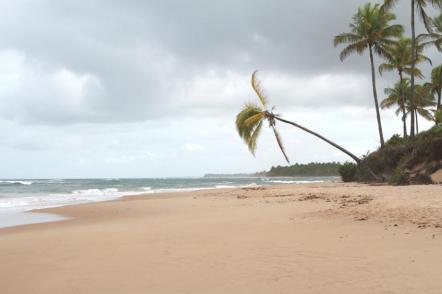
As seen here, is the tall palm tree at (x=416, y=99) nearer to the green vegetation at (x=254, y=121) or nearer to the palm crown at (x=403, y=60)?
the palm crown at (x=403, y=60)

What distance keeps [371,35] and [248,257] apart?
25.2m

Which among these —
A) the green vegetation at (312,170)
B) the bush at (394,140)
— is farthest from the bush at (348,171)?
the green vegetation at (312,170)

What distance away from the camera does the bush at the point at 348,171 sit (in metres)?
30.3

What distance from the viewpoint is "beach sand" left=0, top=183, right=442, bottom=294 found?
15.1ft

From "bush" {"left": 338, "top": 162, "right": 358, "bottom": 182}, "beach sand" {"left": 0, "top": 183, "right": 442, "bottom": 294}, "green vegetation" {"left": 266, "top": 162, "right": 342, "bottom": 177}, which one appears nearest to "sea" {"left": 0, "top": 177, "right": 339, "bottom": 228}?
"beach sand" {"left": 0, "top": 183, "right": 442, "bottom": 294}

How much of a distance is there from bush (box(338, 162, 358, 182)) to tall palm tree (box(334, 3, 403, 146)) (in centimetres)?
347

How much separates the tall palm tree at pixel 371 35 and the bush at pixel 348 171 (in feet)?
11.4

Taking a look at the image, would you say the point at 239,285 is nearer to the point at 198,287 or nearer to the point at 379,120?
the point at 198,287

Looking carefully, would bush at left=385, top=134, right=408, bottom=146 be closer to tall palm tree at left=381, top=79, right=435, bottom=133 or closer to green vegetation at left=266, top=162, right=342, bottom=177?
tall palm tree at left=381, top=79, right=435, bottom=133

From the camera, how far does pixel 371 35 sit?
1086 inches

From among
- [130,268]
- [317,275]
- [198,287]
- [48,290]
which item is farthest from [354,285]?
[48,290]

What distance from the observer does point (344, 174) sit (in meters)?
30.9

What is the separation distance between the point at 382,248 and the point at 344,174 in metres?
26.0

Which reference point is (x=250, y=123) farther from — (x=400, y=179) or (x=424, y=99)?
(x=424, y=99)
